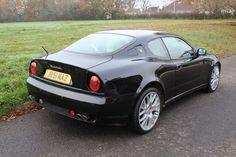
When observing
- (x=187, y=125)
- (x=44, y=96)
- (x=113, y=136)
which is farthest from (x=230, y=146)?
(x=44, y=96)

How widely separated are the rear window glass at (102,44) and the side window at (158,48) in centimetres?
33

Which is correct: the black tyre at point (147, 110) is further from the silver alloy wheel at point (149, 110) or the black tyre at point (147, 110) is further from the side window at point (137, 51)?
the side window at point (137, 51)

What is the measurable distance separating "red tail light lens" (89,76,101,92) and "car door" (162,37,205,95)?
1675 millimetres

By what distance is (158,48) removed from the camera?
485 centimetres

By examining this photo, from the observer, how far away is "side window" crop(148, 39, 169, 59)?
470 centimetres

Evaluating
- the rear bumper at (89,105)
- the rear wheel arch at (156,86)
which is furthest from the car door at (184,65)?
the rear bumper at (89,105)

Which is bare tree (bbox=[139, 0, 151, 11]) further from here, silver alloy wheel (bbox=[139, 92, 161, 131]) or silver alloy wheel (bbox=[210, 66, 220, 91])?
silver alloy wheel (bbox=[139, 92, 161, 131])

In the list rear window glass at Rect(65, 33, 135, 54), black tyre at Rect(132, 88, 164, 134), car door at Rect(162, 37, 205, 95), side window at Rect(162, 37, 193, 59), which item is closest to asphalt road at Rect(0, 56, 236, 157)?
black tyre at Rect(132, 88, 164, 134)

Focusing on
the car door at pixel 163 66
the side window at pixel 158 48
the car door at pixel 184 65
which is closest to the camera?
the car door at pixel 163 66

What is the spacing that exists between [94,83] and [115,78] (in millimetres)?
284

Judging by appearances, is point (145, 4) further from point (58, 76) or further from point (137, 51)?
point (58, 76)

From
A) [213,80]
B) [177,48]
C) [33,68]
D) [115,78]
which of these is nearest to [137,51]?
[115,78]

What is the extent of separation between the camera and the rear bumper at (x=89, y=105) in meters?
3.73

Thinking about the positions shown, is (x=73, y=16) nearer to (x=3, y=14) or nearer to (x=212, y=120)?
(x=3, y=14)
